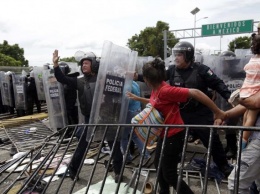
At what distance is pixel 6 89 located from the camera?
1012 cm

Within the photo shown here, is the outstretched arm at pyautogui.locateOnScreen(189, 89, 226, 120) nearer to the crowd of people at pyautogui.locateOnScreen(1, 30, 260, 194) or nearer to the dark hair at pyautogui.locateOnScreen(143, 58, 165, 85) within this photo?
the crowd of people at pyautogui.locateOnScreen(1, 30, 260, 194)

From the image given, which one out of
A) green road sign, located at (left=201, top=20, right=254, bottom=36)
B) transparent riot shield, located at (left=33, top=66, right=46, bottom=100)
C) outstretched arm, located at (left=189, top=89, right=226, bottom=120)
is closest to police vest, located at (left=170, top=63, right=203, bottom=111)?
outstretched arm, located at (left=189, top=89, right=226, bottom=120)

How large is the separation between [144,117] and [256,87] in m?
0.99

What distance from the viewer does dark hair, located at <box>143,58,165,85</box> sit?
8.71ft

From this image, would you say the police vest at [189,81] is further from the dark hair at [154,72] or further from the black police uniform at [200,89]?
the dark hair at [154,72]

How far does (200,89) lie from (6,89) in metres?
8.31

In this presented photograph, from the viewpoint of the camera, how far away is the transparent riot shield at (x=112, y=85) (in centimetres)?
341

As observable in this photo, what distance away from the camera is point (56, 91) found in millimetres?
6270

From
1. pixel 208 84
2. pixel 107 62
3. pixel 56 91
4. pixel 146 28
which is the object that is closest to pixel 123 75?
pixel 107 62

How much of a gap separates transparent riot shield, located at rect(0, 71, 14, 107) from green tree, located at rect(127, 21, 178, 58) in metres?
22.4

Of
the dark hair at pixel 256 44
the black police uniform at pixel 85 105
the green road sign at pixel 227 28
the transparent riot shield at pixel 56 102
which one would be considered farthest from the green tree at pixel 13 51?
the dark hair at pixel 256 44

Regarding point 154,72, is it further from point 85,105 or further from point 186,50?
point 85,105

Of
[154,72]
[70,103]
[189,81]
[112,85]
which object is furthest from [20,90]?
[154,72]

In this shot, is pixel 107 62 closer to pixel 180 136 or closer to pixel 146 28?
pixel 180 136
